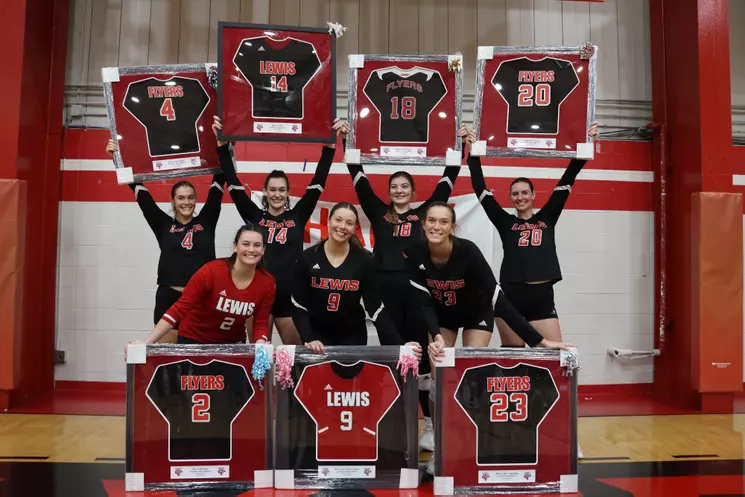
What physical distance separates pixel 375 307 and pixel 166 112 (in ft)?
6.17

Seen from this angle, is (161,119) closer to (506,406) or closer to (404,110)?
(404,110)

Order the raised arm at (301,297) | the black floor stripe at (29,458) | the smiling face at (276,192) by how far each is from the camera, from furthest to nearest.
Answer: the smiling face at (276,192) < the black floor stripe at (29,458) < the raised arm at (301,297)

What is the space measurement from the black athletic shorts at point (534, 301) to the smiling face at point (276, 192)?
63.8 inches

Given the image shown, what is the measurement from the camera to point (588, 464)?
11.9ft

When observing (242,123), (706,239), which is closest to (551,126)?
(242,123)

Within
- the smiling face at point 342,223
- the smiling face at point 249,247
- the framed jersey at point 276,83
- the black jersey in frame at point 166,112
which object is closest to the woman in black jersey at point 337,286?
the smiling face at point 342,223


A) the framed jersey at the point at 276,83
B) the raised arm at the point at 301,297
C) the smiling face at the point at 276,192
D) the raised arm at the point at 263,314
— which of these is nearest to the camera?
the raised arm at the point at 263,314

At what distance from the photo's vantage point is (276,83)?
372 centimetres

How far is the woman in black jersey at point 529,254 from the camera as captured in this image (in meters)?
3.93

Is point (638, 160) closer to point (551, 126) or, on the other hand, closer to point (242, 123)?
point (551, 126)

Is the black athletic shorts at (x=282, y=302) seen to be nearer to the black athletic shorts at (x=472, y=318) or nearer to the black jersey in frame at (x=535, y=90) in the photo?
the black athletic shorts at (x=472, y=318)

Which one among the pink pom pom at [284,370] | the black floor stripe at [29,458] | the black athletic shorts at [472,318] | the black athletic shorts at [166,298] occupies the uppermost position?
the black athletic shorts at [166,298]

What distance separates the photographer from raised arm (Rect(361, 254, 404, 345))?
3.39m

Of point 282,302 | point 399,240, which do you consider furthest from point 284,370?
point 399,240
